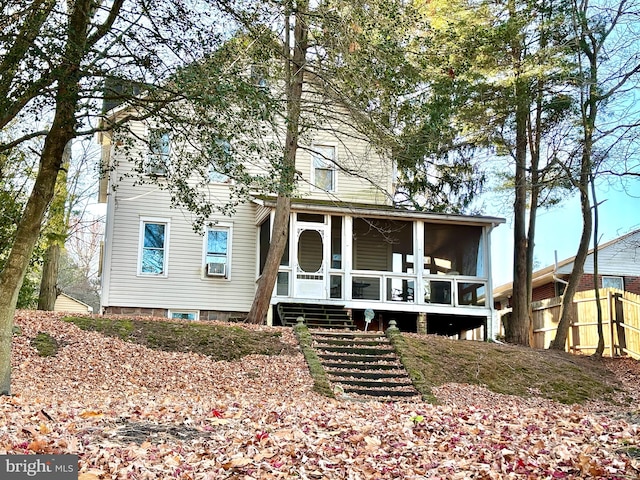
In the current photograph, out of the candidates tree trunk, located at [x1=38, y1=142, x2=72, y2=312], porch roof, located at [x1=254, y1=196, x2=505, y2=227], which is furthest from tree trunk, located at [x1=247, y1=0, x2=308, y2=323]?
tree trunk, located at [x1=38, y1=142, x2=72, y2=312]

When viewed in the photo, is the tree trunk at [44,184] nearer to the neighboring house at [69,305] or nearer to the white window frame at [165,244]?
the white window frame at [165,244]

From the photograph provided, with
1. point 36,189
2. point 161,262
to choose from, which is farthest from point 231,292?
point 36,189

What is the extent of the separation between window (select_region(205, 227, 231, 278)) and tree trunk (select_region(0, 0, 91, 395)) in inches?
429

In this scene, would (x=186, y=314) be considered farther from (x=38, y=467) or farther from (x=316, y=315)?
(x=38, y=467)

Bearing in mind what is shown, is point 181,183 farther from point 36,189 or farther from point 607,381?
point 607,381

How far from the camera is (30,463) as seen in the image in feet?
14.8

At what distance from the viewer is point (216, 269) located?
19297 millimetres

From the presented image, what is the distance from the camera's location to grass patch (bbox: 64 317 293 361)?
12.5 metres

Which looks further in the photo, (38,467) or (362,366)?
(362,366)

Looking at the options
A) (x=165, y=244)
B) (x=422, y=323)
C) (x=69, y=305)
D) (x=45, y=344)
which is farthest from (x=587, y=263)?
Result: (x=69, y=305)

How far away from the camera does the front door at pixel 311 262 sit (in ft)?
58.8

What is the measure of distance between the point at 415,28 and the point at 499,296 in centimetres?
1694

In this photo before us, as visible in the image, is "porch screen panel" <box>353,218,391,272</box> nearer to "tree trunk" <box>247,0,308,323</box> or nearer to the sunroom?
the sunroom

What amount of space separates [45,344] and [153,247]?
774 cm
